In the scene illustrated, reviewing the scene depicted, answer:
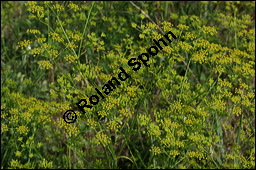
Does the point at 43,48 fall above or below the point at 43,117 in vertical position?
above

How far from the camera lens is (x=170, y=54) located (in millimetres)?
3006

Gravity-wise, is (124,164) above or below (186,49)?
below

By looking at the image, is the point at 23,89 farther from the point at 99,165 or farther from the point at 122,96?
the point at 122,96

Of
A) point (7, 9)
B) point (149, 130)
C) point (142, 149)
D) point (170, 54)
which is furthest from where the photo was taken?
point (7, 9)

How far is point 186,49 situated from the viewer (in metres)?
Answer: 2.95

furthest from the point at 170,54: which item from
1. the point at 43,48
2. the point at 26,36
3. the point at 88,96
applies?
the point at 26,36

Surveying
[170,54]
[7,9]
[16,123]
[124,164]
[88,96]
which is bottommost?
[124,164]

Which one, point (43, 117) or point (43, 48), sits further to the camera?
point (43, 117)

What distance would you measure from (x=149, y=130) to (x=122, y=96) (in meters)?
0.30

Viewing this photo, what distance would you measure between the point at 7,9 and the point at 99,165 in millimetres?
2984

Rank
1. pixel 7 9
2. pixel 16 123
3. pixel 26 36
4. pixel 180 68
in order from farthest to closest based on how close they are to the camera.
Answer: pixel 7 9, pixel 26 36, pixel 180 68, pixel 16 123

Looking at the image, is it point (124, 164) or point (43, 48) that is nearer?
point (43, 48)

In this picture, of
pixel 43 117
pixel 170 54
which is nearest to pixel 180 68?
pixel 170 54

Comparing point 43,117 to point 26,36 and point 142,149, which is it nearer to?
point 142,149
